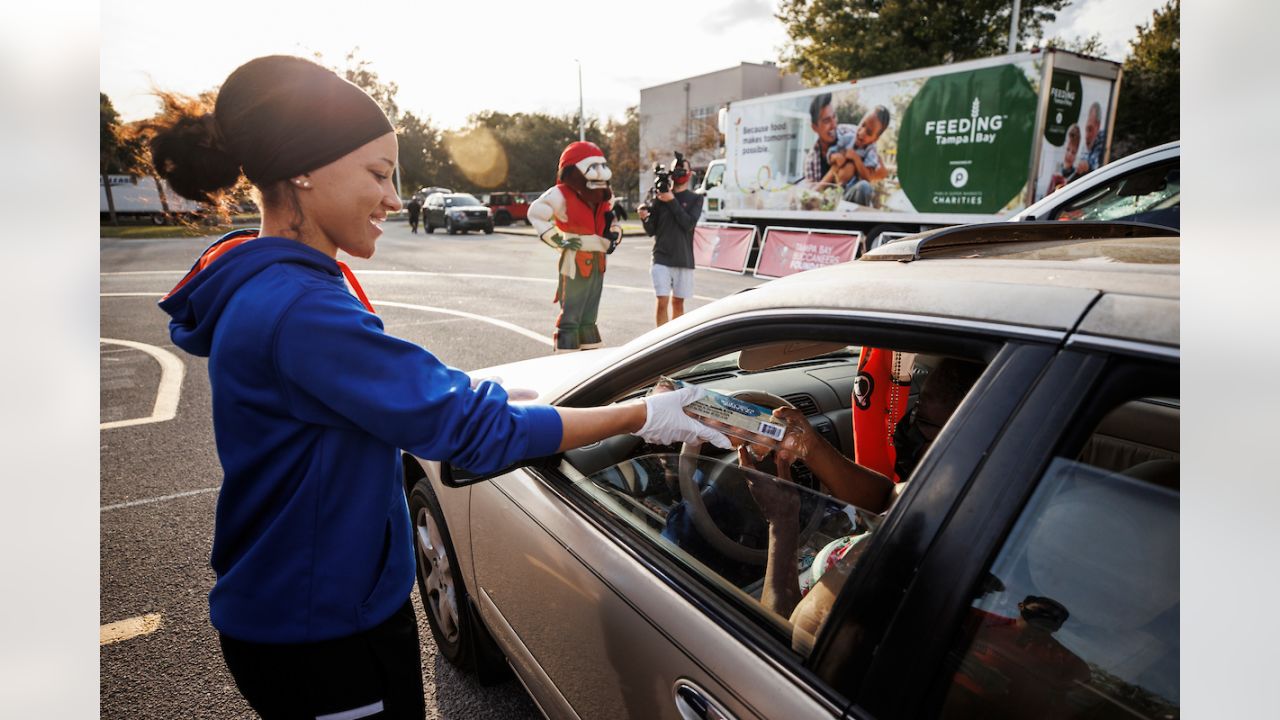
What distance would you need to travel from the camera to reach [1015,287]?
42.3 inches

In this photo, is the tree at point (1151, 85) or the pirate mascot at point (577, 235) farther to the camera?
the tree at point (1151, 85)

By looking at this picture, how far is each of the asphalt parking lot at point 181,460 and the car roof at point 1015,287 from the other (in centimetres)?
185

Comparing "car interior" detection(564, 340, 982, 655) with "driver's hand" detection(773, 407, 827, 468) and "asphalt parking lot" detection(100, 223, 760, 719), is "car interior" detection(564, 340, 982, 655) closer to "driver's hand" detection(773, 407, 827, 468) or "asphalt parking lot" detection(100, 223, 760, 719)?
"driver's hand" detection(773, 407, 827, 468)

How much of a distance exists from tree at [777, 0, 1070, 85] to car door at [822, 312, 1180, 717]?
2512 cm

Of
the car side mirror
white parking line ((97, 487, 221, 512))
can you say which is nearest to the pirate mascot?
white parking line ((97, 487, 221, 512))

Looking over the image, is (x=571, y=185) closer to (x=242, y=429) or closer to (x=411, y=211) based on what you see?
(x=242, y=429)

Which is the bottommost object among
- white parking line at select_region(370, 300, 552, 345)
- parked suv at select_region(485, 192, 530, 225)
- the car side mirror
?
white parking line at select_region(370, 300, 552, 345)

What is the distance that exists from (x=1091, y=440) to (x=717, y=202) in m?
16.6

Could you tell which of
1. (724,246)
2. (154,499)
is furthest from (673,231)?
(724,246)

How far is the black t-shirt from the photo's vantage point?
7.75 metres

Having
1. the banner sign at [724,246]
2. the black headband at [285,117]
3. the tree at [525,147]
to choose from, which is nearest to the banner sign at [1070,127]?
the banner sign at [724,246]

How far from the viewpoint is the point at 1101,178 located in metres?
5.53

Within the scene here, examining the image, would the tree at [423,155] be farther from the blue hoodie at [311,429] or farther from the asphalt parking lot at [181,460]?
the blue hoodie at [311,429]

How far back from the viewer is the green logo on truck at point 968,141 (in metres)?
11.1
